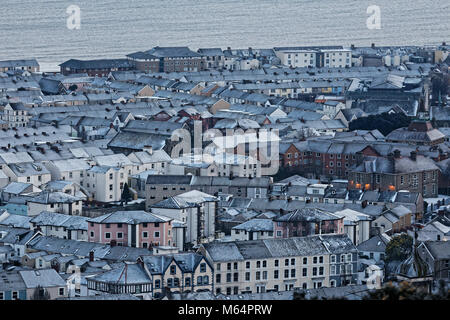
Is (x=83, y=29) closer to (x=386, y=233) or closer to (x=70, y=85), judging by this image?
(x=70, y=85)

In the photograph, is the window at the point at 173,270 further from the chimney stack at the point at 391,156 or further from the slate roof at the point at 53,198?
the chimney stack at the point at 391,156

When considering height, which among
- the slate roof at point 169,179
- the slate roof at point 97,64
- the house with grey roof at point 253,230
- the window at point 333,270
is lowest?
the window at point 333,270

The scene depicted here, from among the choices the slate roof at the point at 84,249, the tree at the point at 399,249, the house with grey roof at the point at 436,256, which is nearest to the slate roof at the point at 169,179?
the slate roof at the point at 84,249

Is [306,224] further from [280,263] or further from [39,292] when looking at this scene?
[39,292]

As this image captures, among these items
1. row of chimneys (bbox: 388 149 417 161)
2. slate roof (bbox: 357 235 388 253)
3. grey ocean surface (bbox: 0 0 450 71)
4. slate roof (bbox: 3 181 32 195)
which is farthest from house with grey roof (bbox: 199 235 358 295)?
grey ocean surface (bbox: 0 0 450 71)

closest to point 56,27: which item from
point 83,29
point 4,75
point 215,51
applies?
point 83,29

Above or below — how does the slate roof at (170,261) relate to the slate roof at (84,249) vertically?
above
